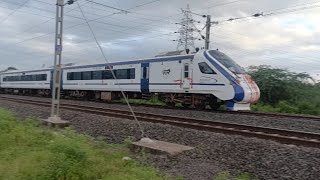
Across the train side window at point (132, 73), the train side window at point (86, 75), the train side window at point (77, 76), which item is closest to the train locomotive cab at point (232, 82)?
the train side window at point (132, 73)

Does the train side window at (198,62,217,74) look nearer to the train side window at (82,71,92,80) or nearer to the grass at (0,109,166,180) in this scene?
the grass at (0,109,166,180)

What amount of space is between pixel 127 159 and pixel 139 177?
1.38 metres

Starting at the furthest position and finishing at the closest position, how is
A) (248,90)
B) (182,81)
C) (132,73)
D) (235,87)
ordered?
1. (132,73)
2. (182,81)
3. (248,90)
4. (235,87)

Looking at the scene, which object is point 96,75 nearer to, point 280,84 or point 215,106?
point 215,106

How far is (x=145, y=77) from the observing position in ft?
75.0

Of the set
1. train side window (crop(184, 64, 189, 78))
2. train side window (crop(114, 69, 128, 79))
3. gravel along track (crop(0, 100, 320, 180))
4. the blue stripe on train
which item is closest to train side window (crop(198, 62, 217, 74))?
the blue stripe on train

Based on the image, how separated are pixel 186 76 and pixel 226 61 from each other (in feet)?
7.56

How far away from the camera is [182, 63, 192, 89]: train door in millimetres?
19641

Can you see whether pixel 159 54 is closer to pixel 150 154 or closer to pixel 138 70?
pixel 138 70

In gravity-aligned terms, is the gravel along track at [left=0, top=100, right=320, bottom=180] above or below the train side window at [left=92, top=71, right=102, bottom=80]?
below

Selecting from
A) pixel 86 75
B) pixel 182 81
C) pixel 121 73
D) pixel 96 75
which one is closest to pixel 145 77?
pixel 121 73

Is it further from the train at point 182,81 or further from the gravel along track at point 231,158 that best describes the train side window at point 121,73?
the gravel along track at point 231,158

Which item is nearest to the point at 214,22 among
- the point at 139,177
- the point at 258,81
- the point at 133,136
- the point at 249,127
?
the point at 258,81

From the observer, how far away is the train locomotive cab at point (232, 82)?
17.7 meters
